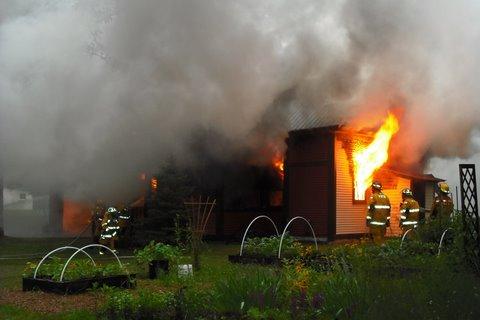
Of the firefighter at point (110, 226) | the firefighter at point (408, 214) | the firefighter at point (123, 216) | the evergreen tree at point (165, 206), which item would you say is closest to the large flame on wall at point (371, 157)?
the firefighter at point (408, 214)

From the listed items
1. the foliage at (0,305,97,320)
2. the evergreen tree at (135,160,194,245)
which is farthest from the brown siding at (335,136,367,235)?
the foliage at (0,305,97,320)

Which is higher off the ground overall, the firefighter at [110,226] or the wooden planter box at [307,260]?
the firefighter at [110,226]

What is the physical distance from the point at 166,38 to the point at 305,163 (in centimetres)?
720

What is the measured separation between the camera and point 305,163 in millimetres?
18453

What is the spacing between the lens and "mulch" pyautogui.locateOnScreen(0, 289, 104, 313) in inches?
268

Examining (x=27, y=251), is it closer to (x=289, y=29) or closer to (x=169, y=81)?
(x=169, y=81)

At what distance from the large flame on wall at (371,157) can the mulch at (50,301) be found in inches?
475

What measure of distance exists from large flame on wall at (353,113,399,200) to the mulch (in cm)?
1207

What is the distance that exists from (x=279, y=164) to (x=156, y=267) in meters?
10.5

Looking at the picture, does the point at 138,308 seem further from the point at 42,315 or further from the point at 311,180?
the point at 311,180

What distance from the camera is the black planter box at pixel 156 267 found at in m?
9.30

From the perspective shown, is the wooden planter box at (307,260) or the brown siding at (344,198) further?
the brown siding at (344,198)

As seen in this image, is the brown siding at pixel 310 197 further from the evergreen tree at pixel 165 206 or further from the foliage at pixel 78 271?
the foliage at pixel 78 271

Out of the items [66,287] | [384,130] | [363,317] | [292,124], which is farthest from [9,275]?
[384,130]
